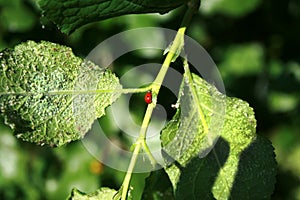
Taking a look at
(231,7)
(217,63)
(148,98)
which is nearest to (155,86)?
(148,98)

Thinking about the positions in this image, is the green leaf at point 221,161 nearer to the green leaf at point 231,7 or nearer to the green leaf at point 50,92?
the green leaf at point 50,92

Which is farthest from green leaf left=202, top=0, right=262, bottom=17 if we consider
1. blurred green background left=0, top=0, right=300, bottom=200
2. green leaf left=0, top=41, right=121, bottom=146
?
green leaf left=0, top=41, right=121, bottom=146

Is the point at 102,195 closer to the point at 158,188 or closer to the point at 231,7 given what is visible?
the point at 158,188

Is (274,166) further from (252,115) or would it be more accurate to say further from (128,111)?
(128,111)

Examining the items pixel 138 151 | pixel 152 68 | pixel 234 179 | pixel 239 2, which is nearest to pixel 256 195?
pixel 234 179

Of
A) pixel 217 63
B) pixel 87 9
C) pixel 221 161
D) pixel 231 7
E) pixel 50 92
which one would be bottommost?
pixel 217 63

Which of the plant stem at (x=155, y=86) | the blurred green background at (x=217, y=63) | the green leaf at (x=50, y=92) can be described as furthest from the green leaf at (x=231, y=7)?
the green leaf at (x=50, y=92)

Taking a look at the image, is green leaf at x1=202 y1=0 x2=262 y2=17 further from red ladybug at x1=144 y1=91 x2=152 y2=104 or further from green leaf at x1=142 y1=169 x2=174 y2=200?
red ladybug at x1=144 y1=91 x2=152 y2=104
